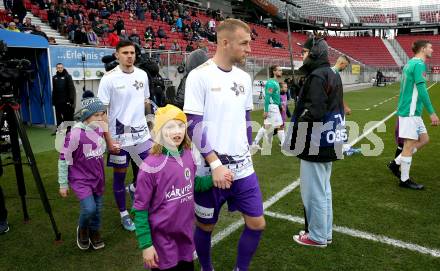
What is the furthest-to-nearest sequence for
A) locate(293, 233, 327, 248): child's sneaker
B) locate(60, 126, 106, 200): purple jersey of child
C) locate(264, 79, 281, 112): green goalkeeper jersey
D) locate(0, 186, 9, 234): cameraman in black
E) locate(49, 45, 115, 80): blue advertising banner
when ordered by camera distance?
locate(49, 45, 115, 80): blue advertising banner < locate(264, 79, 281, 112): green goalkeeper jersey < locate(0, 186, 9, 234): cameraman in black < locate(293, 233, 327, 248): child's sneaker < locate(60, 126, 106, 200): purple jersey of child

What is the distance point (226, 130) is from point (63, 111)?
959 centimetres

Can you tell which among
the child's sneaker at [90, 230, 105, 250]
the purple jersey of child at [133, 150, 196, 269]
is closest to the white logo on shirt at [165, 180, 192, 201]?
the purple jersey of child at [133, 150, 196, 269]

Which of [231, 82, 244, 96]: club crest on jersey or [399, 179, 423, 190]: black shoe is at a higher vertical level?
[231, 82, 244, 96]: club crest on jersey

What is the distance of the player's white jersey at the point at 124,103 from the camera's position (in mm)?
4301

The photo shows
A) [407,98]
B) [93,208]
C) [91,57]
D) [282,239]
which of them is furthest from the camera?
[91,57]

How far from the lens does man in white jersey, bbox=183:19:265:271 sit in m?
2.71

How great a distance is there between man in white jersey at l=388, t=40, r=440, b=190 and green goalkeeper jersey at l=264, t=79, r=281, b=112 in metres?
3.22

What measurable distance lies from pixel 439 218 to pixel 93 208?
406cm

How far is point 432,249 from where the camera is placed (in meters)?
3.82

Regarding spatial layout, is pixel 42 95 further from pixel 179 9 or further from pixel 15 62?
pixel 179 9

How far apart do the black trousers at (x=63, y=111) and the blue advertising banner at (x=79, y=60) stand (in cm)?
119

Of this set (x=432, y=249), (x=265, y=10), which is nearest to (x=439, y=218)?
(x=432, y=249)

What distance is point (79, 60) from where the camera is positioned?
12156 millimetres

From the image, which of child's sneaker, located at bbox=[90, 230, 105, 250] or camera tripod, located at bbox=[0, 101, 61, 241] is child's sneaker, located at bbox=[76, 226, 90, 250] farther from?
camera tripod, located at bbox=[0, 101, 61, 241]
